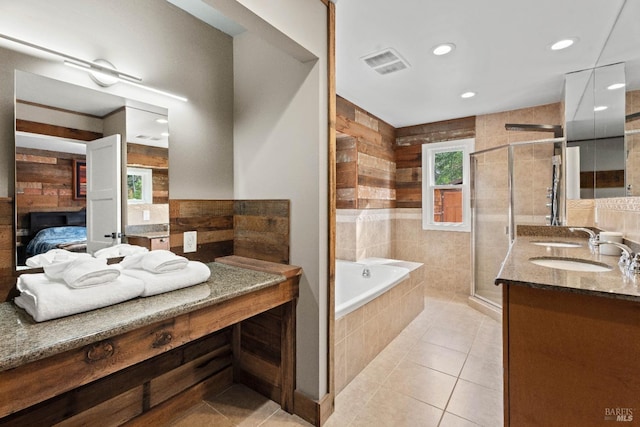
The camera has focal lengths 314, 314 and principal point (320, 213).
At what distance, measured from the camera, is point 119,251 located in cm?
163

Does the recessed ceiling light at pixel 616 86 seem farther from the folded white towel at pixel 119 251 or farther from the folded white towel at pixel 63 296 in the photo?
the folded white towel at pixel 119 251

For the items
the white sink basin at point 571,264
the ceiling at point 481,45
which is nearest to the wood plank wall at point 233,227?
the ceiling at point 481,45

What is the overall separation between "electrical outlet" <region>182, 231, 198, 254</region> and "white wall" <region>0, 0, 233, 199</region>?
0.75ft

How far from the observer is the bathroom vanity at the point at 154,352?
0.90 metres

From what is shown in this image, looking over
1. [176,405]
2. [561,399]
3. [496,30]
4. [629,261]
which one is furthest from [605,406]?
[496,30]

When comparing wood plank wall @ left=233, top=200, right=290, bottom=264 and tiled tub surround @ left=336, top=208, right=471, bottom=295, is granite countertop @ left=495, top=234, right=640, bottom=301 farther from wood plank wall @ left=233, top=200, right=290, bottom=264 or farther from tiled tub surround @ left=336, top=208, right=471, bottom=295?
tiled tub surround @ left=336, top=208, right=471, bottom=295

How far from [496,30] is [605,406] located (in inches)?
86.3

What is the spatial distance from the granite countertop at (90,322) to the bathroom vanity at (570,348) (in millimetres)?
1178

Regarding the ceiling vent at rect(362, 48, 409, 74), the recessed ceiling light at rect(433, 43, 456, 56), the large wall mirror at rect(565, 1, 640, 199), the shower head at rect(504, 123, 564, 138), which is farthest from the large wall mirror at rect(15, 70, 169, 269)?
the shower head at rect(504, 123, 564, 138)

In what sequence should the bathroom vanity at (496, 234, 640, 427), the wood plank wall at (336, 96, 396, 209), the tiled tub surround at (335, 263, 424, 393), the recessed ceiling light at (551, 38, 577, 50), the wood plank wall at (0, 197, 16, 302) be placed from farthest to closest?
the wood plank wall at (336, 96, 396, 209) → the recessed ceiling light at (551, 38, 577, 50) → the tiled tub surround at (335, 263, 424, 393) → the wood plank wall at (0, 197, 16, 302) → the bathroom vanity at (496, 234, 640, 427)

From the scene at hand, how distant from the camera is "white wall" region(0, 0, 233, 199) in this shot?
4.18 ft

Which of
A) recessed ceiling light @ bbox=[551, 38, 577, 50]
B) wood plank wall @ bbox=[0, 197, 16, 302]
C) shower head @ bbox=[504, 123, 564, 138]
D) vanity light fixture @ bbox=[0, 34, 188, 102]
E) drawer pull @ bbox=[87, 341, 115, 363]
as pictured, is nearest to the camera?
drawer pull @ bbox=[87, 341, 115, 363]

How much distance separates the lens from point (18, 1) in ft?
4.12

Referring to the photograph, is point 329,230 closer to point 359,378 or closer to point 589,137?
point 359,378
